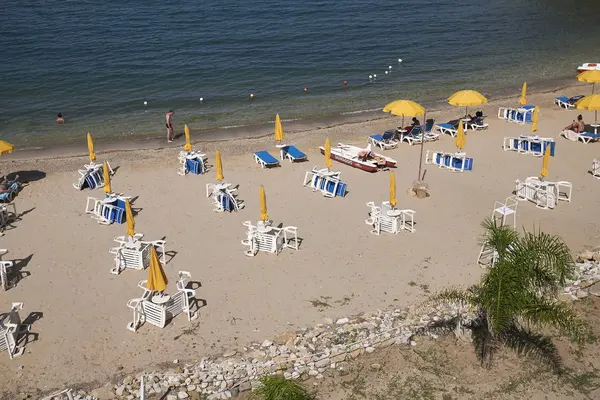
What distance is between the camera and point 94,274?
15.1 meters

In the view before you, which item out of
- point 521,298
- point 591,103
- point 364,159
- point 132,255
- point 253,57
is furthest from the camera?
point 253,57

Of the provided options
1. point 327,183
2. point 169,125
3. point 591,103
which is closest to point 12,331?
point 327,183

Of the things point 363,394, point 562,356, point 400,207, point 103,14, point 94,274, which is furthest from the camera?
point 103,14

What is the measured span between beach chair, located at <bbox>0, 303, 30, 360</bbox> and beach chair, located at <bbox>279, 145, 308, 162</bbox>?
1094cm

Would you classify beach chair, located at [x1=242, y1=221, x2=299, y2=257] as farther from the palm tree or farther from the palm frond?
the palm frond

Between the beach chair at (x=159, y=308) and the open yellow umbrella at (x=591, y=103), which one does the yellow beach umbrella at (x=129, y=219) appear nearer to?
the beach chair at (x=159, y=308)

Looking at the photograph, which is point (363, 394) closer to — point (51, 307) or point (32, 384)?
point (32, 384)

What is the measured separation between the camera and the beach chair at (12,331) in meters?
12.3

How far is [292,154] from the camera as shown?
21719 mm

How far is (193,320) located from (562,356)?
7283mm

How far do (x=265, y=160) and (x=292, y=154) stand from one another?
1.10m

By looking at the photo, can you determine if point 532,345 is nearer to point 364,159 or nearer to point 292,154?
point 364,159

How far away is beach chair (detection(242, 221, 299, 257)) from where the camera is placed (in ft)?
51.2

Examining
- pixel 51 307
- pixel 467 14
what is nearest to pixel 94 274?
pixel 51 307
